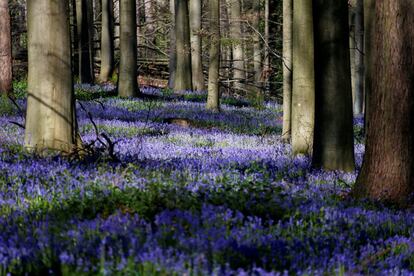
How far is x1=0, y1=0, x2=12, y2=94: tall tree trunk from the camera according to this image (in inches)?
747

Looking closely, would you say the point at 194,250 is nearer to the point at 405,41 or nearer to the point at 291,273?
the point at 291,273

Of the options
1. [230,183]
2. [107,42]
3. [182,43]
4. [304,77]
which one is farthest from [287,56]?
[107,42]

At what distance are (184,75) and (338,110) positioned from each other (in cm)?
1883

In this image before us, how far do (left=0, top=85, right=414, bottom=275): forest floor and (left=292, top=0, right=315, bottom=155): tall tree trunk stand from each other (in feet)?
5.97

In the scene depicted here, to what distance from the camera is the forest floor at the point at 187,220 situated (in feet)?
12.4

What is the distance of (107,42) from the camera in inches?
1137

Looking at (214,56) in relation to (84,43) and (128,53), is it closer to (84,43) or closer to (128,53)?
(128,53)

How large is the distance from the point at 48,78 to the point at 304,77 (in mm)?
4682

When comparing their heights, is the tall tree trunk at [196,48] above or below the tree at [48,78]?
above

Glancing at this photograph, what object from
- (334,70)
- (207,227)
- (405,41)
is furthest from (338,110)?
(207,227)

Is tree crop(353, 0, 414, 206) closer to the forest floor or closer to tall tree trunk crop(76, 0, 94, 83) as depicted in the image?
the forest floor

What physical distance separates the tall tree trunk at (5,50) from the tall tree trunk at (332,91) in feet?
39.2

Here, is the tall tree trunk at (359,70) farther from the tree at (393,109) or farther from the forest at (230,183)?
the tree at (393,109)

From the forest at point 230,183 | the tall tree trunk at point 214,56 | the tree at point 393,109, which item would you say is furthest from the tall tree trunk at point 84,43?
the tree at point 393,109
